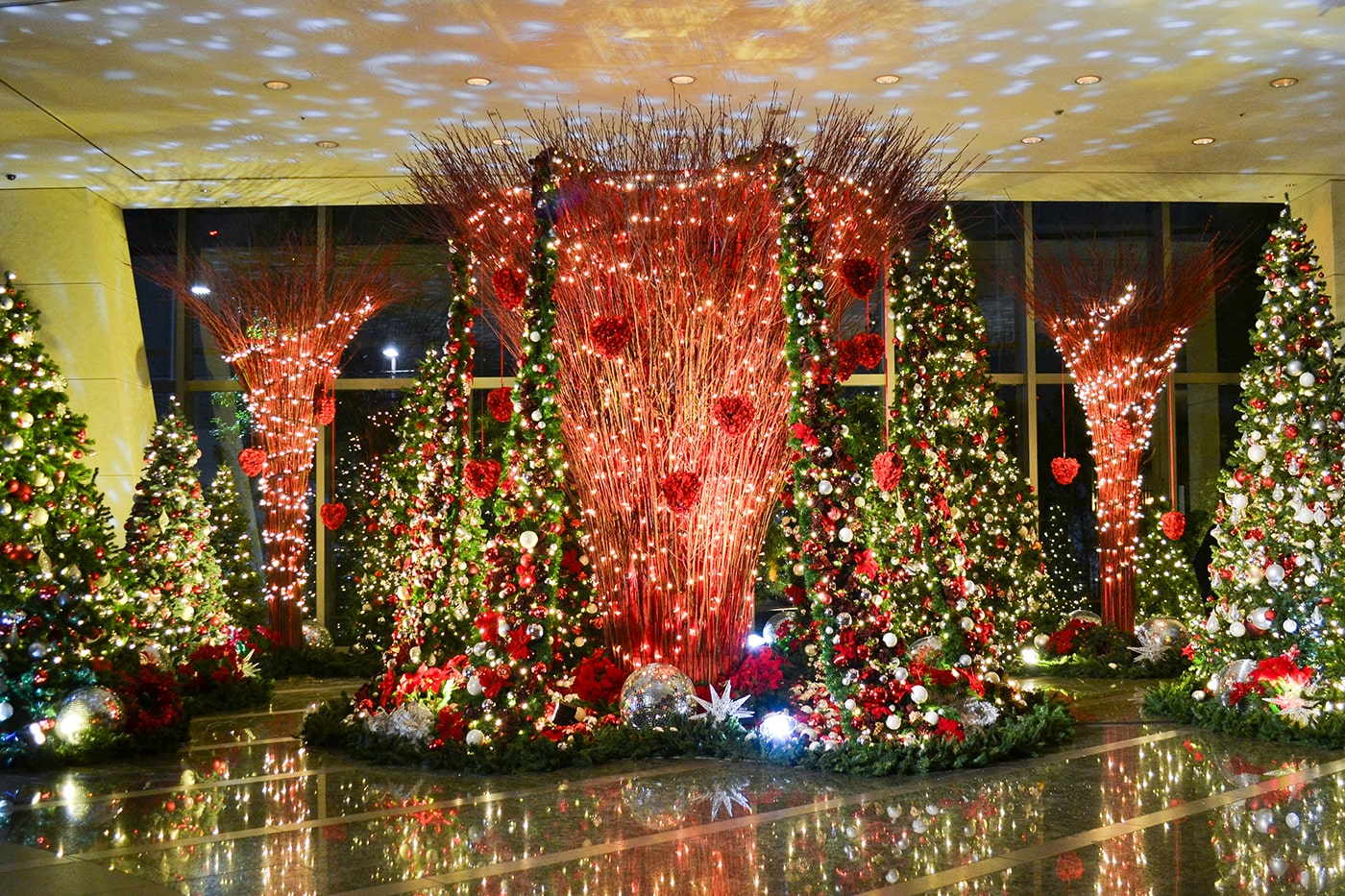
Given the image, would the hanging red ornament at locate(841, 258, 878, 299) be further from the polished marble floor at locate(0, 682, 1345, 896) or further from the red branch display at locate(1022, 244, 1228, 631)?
the red branch display at locate(1022, 244, 1228, 631)

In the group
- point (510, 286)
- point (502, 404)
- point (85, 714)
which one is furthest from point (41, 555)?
point (510, 286)

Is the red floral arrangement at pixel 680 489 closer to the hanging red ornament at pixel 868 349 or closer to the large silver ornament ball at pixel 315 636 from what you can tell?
the hanging red ornament at pixel 868 349

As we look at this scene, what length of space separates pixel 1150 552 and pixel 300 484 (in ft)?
21.1

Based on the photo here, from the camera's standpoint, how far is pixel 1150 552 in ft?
31.8

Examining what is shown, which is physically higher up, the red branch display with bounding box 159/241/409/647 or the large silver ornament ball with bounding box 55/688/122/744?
the red branch display with bounding box 159/241/409/647

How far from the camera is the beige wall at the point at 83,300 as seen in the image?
9.49m

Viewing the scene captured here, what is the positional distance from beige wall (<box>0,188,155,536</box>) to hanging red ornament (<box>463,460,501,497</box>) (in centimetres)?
452

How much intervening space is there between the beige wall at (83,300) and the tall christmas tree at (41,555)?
9.41 feet

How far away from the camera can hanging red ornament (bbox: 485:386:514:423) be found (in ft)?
21.8

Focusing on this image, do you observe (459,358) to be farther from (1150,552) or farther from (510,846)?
(1150,552)

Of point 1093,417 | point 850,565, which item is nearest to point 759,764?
point 850,565

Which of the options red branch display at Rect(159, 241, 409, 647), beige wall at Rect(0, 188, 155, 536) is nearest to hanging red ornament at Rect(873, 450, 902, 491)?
red branch display at Rect(159, 241, 409, 647)

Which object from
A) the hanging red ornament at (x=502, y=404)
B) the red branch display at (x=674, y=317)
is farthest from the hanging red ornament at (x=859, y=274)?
the hanging red ornament at (x=502, y=404)

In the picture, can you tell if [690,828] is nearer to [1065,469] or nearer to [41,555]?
[41,555]
